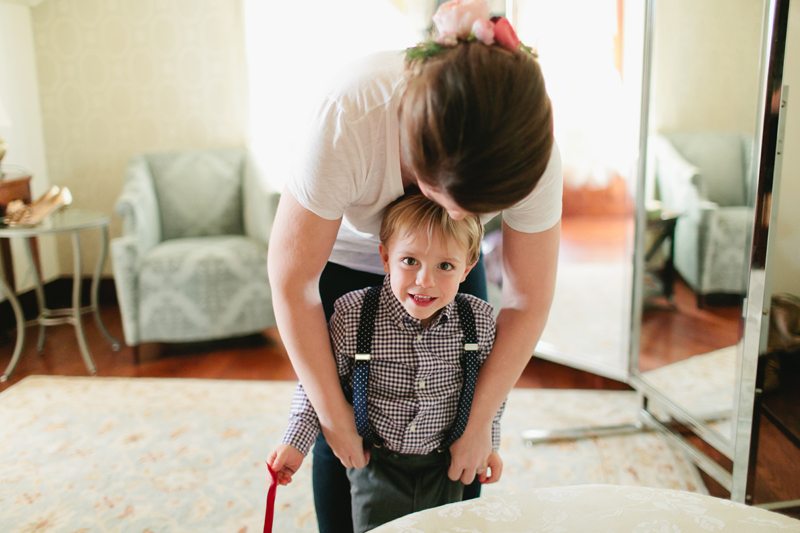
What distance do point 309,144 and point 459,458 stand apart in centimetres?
58

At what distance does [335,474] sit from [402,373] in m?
0.27

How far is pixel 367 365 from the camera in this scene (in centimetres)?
93

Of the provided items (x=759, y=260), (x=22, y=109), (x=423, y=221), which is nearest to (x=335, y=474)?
(x=423, y=221)

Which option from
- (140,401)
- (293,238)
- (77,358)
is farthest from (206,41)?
(293,238)

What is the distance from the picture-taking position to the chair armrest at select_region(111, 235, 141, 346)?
7.78ft

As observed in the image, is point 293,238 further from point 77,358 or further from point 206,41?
point 206,41

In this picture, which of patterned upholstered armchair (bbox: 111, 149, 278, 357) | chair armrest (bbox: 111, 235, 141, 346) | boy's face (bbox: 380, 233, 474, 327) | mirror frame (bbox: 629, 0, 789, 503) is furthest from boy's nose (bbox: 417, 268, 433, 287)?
chair armrest (bbox: 111, 235, 141, 346)

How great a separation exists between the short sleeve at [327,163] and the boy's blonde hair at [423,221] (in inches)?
3.6

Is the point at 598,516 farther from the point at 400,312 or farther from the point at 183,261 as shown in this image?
the point at 183,261

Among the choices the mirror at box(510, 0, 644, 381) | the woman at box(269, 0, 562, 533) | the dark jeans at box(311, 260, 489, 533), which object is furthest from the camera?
the mirror at box(510, 0, 644, 381)

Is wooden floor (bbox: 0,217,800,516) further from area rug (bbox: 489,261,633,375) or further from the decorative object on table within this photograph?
the decorative object on table

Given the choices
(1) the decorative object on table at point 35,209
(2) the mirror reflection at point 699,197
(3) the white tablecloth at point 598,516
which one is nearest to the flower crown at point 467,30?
(3) the white tablecloth at point 598,516

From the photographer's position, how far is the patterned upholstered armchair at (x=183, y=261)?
2422mm

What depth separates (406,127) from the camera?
65cm
